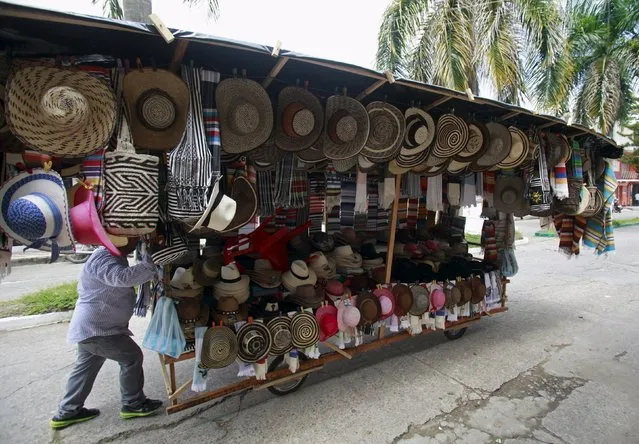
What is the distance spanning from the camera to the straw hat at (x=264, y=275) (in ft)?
9.82

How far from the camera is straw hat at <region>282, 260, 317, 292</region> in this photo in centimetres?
301

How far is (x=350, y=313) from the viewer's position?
3076mm

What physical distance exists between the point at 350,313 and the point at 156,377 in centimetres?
204

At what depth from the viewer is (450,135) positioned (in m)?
2.90

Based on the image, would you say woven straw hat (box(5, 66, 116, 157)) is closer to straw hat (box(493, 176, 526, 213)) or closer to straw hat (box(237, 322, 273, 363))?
straw hat (box(237, 322, 273, 363))

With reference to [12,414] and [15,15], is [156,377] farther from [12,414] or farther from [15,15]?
[15,15]

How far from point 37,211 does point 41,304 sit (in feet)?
16.2

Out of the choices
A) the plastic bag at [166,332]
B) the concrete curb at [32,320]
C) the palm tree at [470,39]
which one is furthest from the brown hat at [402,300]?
the palm tree at [470,39]

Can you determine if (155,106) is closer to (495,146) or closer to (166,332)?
(166,332)

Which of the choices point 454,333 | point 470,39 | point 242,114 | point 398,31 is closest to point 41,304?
point 242,114

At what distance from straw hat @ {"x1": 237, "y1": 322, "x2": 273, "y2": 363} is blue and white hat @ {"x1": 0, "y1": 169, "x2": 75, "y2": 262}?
4.62 ft

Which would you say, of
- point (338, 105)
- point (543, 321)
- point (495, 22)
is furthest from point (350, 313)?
point (495, 22)

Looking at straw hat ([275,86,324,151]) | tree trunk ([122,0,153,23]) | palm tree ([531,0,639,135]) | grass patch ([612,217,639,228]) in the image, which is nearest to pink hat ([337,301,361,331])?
straw hat ([275,86,324,151])

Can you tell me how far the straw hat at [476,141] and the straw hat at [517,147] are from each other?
406 mm
